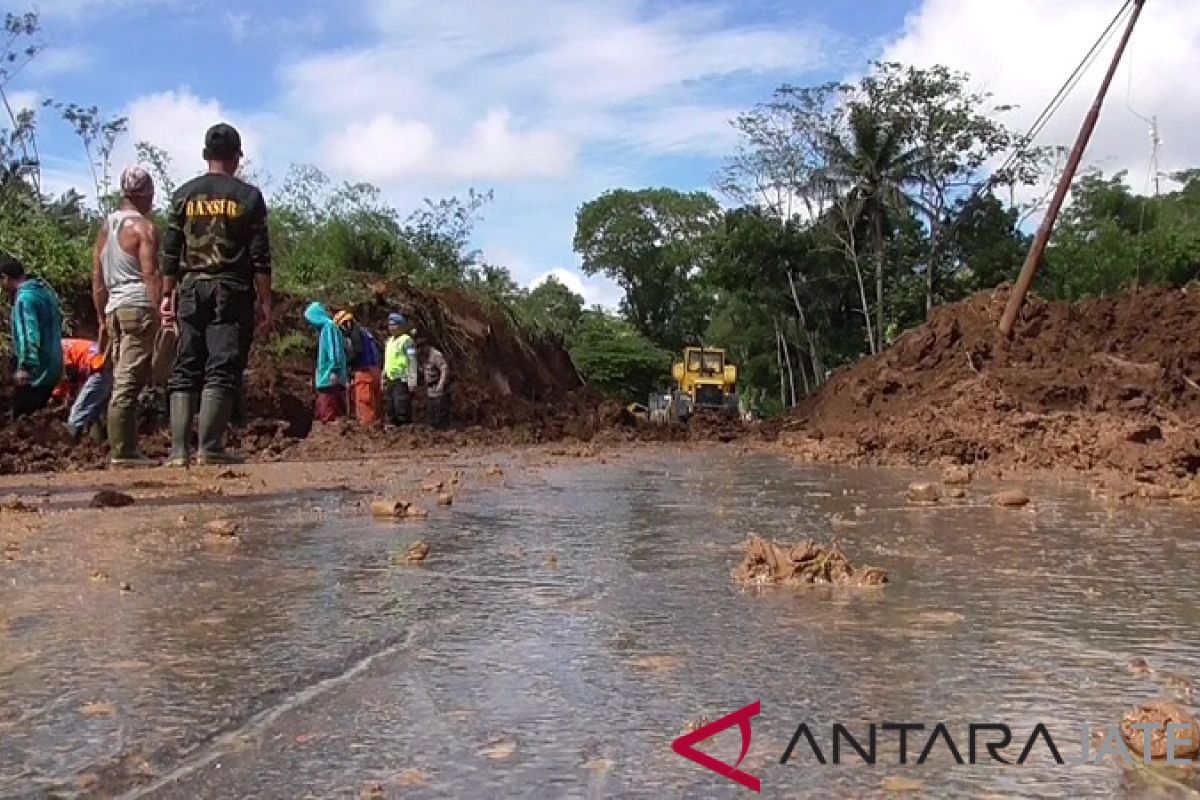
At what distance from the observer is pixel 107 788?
172 centimetres

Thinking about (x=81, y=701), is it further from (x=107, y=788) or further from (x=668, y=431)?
(x=668, y=431)

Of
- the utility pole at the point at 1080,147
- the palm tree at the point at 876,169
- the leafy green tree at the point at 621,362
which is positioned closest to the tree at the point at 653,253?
the leafy green tree at the point at 621,362

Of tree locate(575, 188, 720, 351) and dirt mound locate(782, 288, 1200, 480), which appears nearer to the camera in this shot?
dirt mound locate(782, 288, 1200, 480)

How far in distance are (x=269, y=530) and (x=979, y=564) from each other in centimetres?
239

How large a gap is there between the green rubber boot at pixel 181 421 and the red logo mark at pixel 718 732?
554 centimetres

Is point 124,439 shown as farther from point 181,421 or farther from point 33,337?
point 33,337

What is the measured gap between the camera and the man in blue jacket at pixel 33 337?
7973 mm

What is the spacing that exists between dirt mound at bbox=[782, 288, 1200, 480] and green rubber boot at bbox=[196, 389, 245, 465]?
16.2 feet

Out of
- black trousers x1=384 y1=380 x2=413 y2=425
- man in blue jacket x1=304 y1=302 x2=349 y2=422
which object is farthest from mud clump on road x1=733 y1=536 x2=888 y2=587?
black trousers x1=384 y1=380 x2=413 y2=425

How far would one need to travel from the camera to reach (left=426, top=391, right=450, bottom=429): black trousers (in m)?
16.4

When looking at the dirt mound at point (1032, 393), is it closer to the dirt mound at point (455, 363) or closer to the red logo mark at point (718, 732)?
the dirt mound at point (455, 363)

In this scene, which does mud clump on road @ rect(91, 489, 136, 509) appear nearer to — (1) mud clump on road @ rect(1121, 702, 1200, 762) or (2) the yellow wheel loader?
(1) mud clump on road @ rect(1121, 702, 1200, 762)

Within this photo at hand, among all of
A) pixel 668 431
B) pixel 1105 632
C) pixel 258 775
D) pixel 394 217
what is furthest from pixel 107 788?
pixel 394 217

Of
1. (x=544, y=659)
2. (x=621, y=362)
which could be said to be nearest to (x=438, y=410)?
(x=544, y=659)
